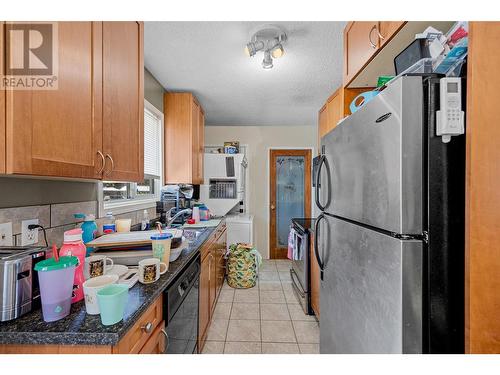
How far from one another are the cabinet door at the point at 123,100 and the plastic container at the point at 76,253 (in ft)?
1.17

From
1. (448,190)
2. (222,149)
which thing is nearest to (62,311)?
(448,190)

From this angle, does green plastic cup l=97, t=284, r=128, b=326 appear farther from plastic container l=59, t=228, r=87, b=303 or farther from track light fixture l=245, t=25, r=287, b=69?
track light fixture l=245, t=25, r=287, b=69

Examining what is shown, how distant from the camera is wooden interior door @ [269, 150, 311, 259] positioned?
14.0ft

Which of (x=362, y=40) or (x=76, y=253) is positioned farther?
(x=362, y=40)

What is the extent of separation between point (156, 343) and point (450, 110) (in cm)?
132

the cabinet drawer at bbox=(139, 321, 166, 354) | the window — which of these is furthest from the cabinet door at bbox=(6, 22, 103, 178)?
the window

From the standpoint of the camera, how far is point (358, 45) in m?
1.37

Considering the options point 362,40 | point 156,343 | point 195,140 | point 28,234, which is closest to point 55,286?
point 156,343

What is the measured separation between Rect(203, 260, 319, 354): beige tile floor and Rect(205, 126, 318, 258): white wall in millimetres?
1366

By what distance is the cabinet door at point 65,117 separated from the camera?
0.71 m

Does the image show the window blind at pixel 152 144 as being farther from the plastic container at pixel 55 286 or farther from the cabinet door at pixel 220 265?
the plastic container at pixel 55 286

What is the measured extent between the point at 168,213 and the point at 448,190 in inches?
98.2

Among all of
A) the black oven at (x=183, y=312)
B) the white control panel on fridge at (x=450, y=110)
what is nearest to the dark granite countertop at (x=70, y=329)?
the black oven at (x=183, y=312)

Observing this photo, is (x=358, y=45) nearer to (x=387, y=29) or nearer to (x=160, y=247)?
(x=387, y=29)
